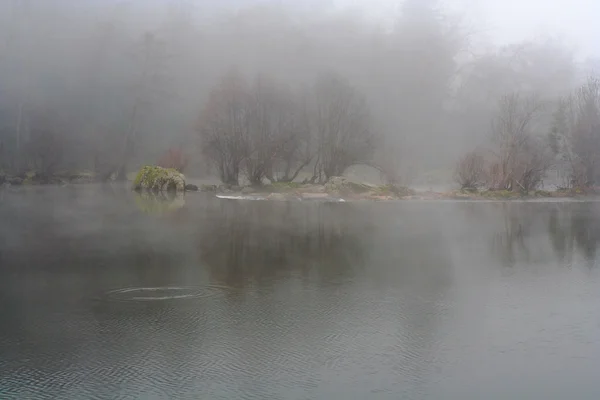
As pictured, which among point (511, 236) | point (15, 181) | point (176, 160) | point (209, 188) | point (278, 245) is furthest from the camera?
point (15, 181)

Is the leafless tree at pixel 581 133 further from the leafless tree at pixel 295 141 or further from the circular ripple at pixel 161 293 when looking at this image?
the circular ripple at pixel 161 293

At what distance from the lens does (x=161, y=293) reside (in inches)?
401

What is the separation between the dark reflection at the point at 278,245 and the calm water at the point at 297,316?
0.10 metres

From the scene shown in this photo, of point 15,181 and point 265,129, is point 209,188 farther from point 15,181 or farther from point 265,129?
point 15,181

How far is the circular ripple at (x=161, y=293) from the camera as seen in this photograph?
32.2 feet

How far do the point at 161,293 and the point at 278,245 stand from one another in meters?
6.11

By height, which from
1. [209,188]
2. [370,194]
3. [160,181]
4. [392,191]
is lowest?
[370,194]

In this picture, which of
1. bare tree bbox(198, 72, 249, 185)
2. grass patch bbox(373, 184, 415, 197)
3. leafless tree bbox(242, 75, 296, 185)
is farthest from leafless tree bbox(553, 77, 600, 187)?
bare tree bbox(198, 72, 249, 185)

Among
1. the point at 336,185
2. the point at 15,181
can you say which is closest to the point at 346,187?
the point at 336,185

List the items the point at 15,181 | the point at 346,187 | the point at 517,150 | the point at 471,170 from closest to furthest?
the point at 346,187 < the point at 471,170 < the point at 517,150 < the point at 15,181

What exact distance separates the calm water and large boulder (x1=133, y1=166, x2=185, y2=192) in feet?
97.3

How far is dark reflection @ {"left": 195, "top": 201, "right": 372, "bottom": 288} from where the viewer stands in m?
12.1

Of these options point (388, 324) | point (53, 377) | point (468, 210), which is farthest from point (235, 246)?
point (468, 210)

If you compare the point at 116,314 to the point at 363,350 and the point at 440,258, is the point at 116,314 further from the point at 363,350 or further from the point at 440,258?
the point at 440,258
